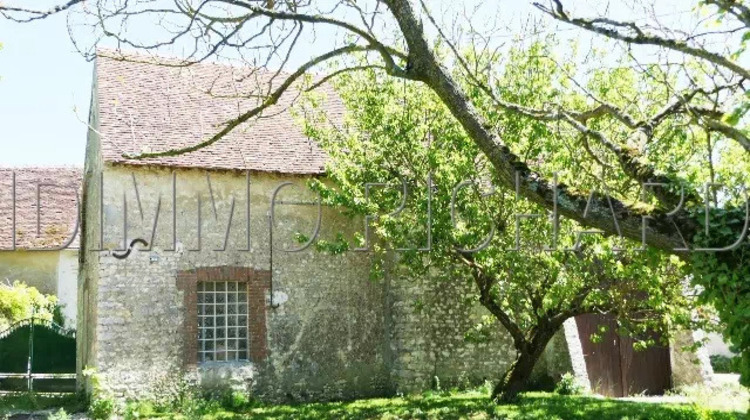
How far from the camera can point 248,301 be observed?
13758 mm

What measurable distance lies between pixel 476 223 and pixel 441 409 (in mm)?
2968

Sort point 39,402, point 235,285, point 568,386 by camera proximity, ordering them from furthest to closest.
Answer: point 39,402, point 568,386, point 235,285

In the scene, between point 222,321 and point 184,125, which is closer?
point 222,321

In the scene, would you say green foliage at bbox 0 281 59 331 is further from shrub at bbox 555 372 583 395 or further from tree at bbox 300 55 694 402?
shrub at bbox 555 372 583 395

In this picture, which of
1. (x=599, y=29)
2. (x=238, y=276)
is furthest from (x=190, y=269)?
(x=599, y=29)

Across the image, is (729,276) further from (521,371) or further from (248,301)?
(248,301)

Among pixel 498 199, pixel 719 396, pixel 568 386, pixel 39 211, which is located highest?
pixel 39 211

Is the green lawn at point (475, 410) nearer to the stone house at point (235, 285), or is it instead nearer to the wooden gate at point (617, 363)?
the stone house at point (235, 285)

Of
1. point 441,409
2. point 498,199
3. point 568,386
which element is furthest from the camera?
point 568,386

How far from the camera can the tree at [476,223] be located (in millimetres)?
10602

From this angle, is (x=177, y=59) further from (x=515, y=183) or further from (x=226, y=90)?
(x=515, y=183)

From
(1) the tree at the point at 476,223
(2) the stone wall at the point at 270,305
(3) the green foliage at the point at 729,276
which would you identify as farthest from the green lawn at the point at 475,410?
(3) the green foliage at the point at 729,276

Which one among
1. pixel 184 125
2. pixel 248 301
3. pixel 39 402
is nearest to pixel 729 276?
pixel 248 301

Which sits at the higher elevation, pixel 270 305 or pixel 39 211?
pixel 39 211
